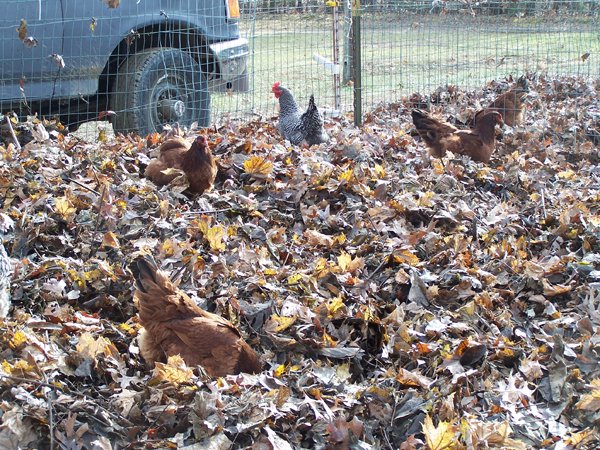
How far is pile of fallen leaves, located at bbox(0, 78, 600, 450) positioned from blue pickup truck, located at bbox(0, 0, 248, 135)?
1.00m

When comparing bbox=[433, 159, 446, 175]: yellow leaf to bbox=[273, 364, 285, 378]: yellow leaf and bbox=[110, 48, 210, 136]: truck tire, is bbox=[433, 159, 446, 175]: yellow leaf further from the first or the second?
bbox=[273, 364, 285, 378]: yellow leaf

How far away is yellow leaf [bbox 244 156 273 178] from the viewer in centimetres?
569

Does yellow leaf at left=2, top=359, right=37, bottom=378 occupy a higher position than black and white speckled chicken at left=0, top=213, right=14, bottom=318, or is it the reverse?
black and white speckled chicken at left=0, top=213, right=14, bottom=318

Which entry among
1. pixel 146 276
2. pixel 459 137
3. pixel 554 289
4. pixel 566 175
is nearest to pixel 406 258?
pixel 554 289

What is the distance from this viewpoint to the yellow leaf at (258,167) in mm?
5688

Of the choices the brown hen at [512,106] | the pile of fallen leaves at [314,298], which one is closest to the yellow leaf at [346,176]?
the pile of fallen leaves at [314,298]

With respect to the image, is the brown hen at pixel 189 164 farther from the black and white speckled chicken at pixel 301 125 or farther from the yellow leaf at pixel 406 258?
the black and white speckled chicken at pixel 301 125

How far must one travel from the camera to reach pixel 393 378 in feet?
10.9

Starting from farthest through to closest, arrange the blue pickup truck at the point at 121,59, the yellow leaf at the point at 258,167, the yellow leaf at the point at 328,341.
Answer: the blue pickup truck at the point at 121,59 < the yellow leaf at the point at 258,167 < the yellow leaf at the point at 328,341

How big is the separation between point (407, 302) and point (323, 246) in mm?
790

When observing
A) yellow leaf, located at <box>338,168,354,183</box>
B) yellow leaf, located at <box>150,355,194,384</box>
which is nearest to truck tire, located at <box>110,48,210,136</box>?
yellow leaf, located at <box>338,168,354,183</box>

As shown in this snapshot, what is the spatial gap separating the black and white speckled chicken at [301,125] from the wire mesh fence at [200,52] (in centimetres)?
70

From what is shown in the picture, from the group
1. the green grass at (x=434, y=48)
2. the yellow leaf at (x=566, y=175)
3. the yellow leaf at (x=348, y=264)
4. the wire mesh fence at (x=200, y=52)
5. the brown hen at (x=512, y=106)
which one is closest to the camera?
→ the yellow leaf at (x=348, y=264)

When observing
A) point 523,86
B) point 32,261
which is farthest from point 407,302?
point 523,86
